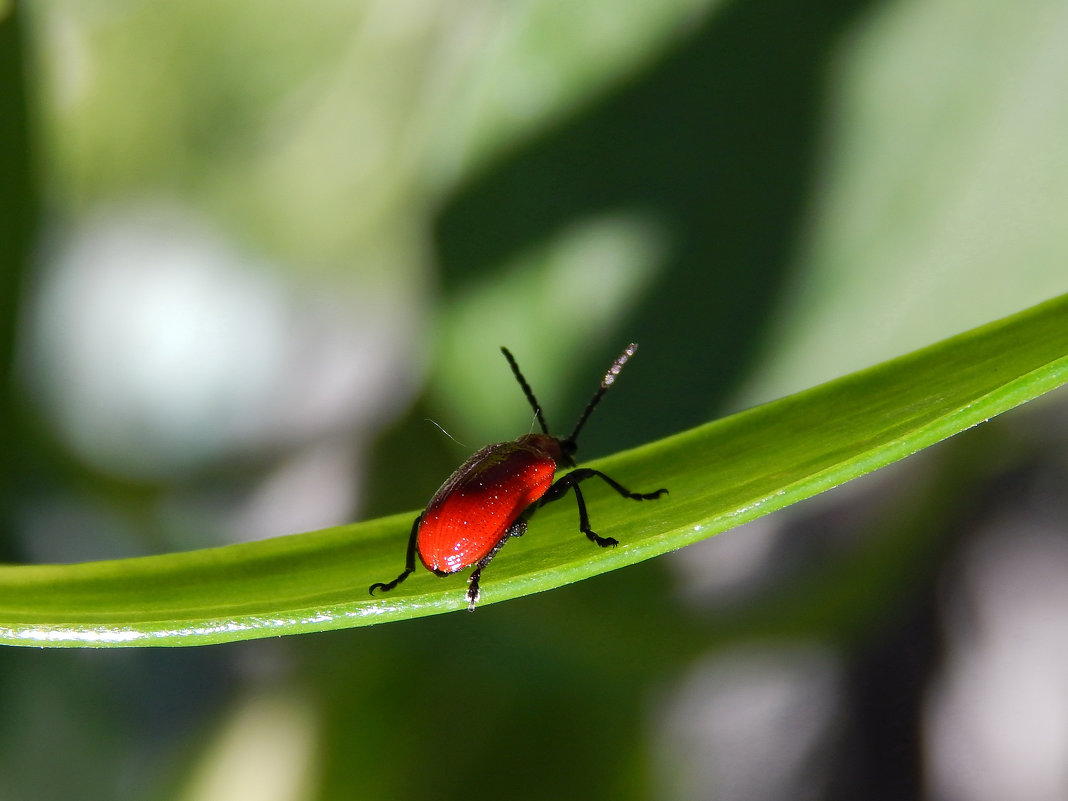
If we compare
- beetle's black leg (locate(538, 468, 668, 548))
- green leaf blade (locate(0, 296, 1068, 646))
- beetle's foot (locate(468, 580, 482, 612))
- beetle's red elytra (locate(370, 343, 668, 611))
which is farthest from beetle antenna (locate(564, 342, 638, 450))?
beetle's foot (locate(468, 580, 482, 612))

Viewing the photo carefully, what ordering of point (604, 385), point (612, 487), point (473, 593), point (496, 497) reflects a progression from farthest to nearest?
point (604, 385) < point (496, 497) < point (612, 487) < point (473, 593)

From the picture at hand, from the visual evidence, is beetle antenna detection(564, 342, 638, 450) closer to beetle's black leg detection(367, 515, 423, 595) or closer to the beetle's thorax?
the beetle's thorax

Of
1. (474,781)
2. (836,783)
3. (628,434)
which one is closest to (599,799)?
(474,781)

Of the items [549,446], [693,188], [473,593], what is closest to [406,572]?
[473,593]

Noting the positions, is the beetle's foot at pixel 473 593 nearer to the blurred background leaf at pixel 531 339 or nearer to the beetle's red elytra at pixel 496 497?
the beetle's red elytra at pixel 496 497

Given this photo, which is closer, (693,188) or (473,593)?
(473,593)

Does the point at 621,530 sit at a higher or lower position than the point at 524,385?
higher

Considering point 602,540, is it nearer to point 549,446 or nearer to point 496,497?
point 496,497

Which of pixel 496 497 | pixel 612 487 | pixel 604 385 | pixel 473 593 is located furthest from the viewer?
pixel 604 385

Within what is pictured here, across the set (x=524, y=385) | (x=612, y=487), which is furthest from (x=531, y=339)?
(x=612, y=487)
